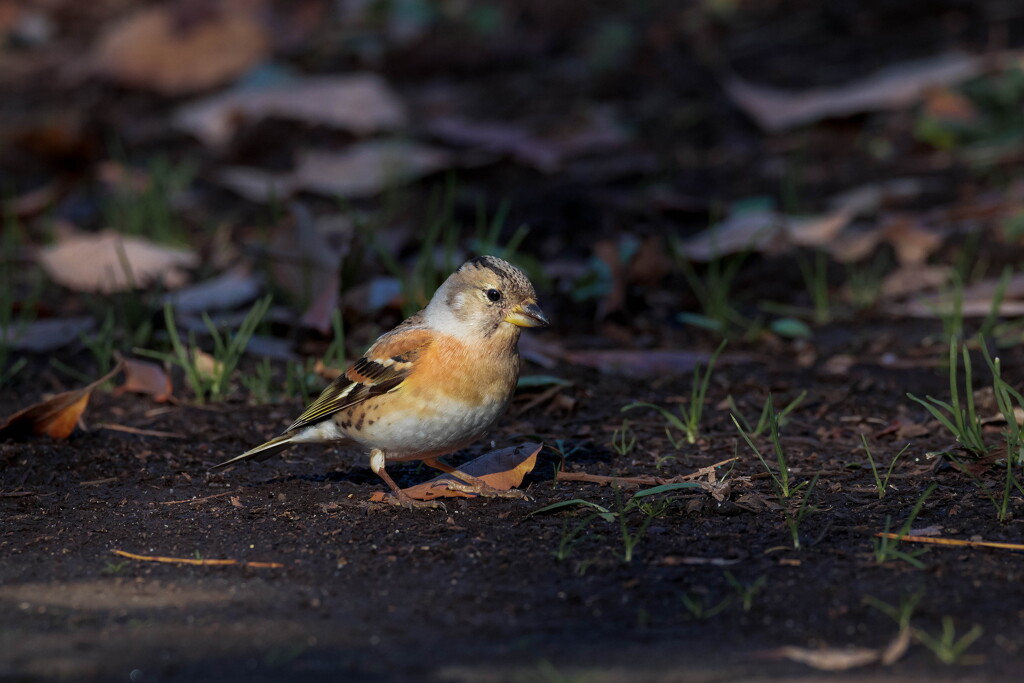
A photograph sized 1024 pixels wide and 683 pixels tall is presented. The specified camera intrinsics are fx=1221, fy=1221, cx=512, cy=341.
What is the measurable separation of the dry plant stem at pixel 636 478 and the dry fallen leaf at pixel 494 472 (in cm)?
13

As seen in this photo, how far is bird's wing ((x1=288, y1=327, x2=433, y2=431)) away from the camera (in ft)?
14.4

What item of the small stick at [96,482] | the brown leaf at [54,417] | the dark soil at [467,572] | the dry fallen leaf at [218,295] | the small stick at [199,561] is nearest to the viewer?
the dark soil at [467,572]

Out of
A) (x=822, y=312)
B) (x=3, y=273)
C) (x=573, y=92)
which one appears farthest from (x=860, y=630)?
(x=573, y=92)

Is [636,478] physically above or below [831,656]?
below

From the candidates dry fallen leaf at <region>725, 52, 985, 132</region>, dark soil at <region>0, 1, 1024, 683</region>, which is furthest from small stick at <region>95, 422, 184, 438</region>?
dry fallen leaf at <region>725, 52, 985, 132</region>

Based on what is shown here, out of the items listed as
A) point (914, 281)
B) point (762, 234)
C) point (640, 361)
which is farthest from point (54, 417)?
point (914, 281)

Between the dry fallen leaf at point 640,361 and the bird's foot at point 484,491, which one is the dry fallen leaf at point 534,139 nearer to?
the dry fallen leaf at point 640,361

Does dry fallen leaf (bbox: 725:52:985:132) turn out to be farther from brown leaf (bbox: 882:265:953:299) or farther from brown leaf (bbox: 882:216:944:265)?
brown leaf (bbox: 882:265:953:299)

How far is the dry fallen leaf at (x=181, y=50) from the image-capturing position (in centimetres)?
1114

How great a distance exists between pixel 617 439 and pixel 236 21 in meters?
8.02

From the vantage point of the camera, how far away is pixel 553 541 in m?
Answer: 3.63

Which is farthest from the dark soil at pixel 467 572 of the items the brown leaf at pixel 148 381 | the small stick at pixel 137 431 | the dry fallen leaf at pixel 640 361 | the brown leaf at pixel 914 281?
the brown leaf at pixel 914 281

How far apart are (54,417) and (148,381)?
25.9 inches

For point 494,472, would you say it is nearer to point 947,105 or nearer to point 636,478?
point 636,478
